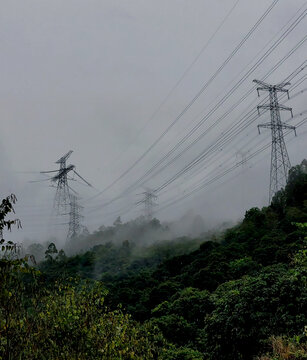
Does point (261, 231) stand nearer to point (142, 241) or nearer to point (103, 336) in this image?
point (103, 336)

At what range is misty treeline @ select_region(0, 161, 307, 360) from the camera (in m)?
7.66

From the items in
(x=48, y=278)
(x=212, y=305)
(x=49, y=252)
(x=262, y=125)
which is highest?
(x=262, y=125)

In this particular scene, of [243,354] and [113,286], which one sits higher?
[113,286]

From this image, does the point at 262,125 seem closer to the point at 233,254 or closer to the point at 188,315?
the point at 233,254

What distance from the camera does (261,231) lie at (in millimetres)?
42906

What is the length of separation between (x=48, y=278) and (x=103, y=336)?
4338 centimetres

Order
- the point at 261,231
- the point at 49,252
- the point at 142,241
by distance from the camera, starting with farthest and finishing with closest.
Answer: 1. the point at 142,241
2. the point at 49,252
3. the point at 261,231

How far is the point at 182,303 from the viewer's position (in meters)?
29.7

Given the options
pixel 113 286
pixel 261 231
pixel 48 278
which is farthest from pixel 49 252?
pixel 261 231

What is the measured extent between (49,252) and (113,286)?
28.9 m

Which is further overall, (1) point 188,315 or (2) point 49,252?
(2) point 49,252

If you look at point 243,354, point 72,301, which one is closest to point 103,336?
point 72,301

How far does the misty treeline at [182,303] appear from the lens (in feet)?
25.1

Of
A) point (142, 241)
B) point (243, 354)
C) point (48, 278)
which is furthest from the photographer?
point (142, 241)
